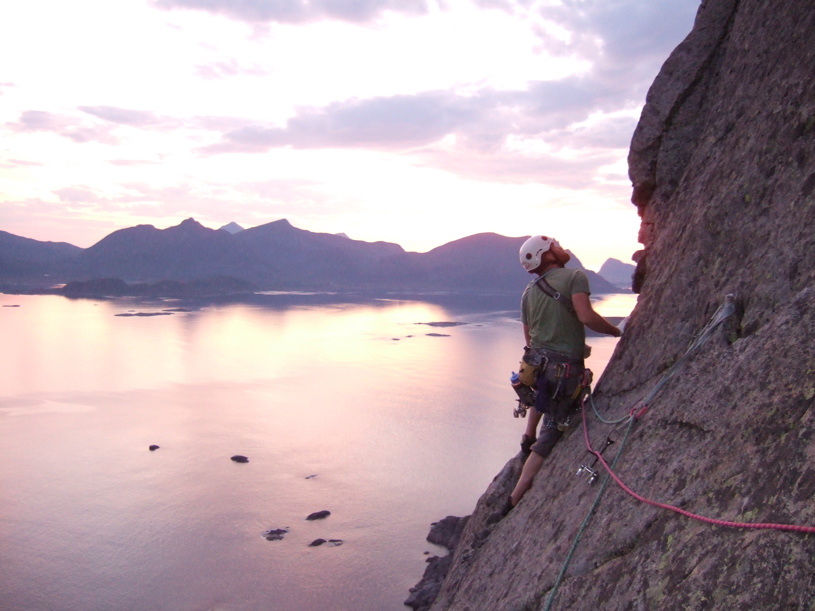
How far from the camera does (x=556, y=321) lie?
4.95 meters

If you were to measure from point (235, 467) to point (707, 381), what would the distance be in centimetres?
2293

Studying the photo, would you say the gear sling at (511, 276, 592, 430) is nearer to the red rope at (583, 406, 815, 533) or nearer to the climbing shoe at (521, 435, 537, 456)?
the red rope at (583, 406, 815, 533)

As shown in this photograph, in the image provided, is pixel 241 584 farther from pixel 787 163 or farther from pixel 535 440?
pixel 787 163

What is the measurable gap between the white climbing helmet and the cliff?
1053 millimetres

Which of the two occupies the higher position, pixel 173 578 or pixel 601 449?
pixel 601 449

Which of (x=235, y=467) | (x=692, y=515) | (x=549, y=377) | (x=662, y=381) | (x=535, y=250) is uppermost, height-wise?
(x=535, y=250)

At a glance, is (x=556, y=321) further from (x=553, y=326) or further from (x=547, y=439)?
(x=547, y=439)

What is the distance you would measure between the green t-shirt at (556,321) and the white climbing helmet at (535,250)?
128 mm

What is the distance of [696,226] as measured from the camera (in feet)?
16.0

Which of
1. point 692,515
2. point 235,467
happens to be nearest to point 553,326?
point 692,515

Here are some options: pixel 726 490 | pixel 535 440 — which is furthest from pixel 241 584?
pixel 726 490

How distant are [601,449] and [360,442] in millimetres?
23905

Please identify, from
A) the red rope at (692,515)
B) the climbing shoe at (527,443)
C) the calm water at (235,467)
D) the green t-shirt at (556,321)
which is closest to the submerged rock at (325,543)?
the calm water at (235,467)

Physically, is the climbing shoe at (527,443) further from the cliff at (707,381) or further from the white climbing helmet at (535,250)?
the white climbing helmet at (535,250)
